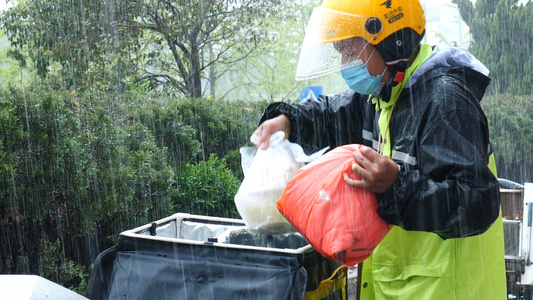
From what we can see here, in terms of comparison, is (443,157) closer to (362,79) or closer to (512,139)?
(362,79)

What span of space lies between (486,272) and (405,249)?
0.30 metres

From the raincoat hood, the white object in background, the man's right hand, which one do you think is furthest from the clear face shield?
the white object in background

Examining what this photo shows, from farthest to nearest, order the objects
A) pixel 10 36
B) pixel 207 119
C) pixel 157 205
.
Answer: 1. pixel 10 36
2. pixel 207 119
3. pixel 157 205

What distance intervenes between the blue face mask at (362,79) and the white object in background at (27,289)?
147cm

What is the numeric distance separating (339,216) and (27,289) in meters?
1.28

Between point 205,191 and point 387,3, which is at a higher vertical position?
point 387,3

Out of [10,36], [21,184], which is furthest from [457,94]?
[10,36]

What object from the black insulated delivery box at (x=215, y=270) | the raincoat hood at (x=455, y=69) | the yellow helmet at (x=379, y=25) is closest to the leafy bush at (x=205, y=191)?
the black insulated delivery box at (x=215, y=270)

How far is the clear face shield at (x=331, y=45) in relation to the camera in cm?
222

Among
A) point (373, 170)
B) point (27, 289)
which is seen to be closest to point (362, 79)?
point (373, 170)

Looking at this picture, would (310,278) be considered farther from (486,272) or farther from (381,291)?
(486,272)

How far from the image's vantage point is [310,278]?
2477 mm

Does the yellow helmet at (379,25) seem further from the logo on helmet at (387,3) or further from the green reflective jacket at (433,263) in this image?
the green reflective jacket at (433,263)

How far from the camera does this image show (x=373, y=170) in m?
1.93
